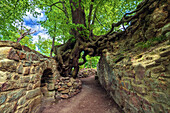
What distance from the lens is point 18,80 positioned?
2.28m

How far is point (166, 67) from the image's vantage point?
1.37m

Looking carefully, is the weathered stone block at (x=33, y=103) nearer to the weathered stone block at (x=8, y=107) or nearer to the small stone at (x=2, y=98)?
the weathered stone block at (x=8, y=107)

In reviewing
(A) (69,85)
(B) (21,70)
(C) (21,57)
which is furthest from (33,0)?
(A) (69,85)

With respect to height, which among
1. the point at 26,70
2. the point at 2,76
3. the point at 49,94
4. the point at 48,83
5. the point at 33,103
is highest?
A: the point at 26,70

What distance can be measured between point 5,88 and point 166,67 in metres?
3.63

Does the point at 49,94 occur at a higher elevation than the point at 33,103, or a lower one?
lower

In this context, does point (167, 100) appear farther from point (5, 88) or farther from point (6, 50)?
point (6, 50)

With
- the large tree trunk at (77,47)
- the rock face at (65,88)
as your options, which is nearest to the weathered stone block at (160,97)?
the large tree trunk at (77,47)

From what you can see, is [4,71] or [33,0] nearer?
[4,71]

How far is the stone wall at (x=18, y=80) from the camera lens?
74.7 inches

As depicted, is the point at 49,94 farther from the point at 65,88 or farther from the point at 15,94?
the point at 15,94

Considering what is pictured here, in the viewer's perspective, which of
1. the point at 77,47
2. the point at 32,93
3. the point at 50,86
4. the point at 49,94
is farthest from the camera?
the point at 77,47

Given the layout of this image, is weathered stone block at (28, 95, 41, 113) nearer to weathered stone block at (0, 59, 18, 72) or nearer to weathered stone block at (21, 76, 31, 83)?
weathered stone block at (21, 76, 31, 83)

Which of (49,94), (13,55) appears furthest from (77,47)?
(13,55)
